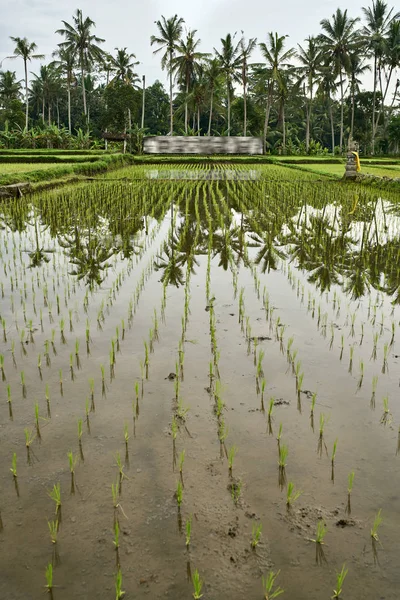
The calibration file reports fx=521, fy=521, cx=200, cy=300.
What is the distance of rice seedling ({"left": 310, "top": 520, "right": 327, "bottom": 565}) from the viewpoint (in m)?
1.65

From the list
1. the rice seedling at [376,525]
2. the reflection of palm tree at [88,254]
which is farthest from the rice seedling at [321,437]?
the reflection of palm tree at [88,254]

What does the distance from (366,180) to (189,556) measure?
14.6 meters

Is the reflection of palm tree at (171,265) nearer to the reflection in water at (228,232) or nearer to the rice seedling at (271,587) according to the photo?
the reflection in water at (228,232)

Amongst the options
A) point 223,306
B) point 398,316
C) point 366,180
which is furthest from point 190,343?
point 366,180

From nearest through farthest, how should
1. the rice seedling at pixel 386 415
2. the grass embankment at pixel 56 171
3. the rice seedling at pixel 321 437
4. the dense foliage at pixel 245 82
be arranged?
the rice seedling at pixel 321 437 < the rice seedling at pixel 386 415 < the grass embankment at pixel 56 171 < the dense foliage at pixel 245 82

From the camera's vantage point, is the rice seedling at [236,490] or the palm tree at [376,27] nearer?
the rice seedling at [236,490]

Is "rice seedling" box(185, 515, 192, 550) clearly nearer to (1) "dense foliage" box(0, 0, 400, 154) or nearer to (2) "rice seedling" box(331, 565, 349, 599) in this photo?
(2) "rice seedling" box(331, 565, 349, 599)

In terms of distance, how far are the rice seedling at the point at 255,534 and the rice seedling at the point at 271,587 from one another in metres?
0.11

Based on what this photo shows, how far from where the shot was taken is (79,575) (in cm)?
158

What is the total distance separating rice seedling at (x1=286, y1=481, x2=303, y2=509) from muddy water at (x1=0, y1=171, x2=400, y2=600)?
0.02m

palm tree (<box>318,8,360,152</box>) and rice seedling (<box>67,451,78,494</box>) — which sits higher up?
palm tree (<box>318,8,360,152</box>)

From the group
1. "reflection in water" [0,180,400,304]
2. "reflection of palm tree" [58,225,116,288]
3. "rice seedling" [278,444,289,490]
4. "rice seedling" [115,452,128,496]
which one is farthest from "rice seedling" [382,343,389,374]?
"reflection of palm tree" [58,225,116,288]

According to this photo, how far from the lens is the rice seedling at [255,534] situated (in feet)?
5.52

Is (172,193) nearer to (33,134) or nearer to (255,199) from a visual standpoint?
(255,199)
